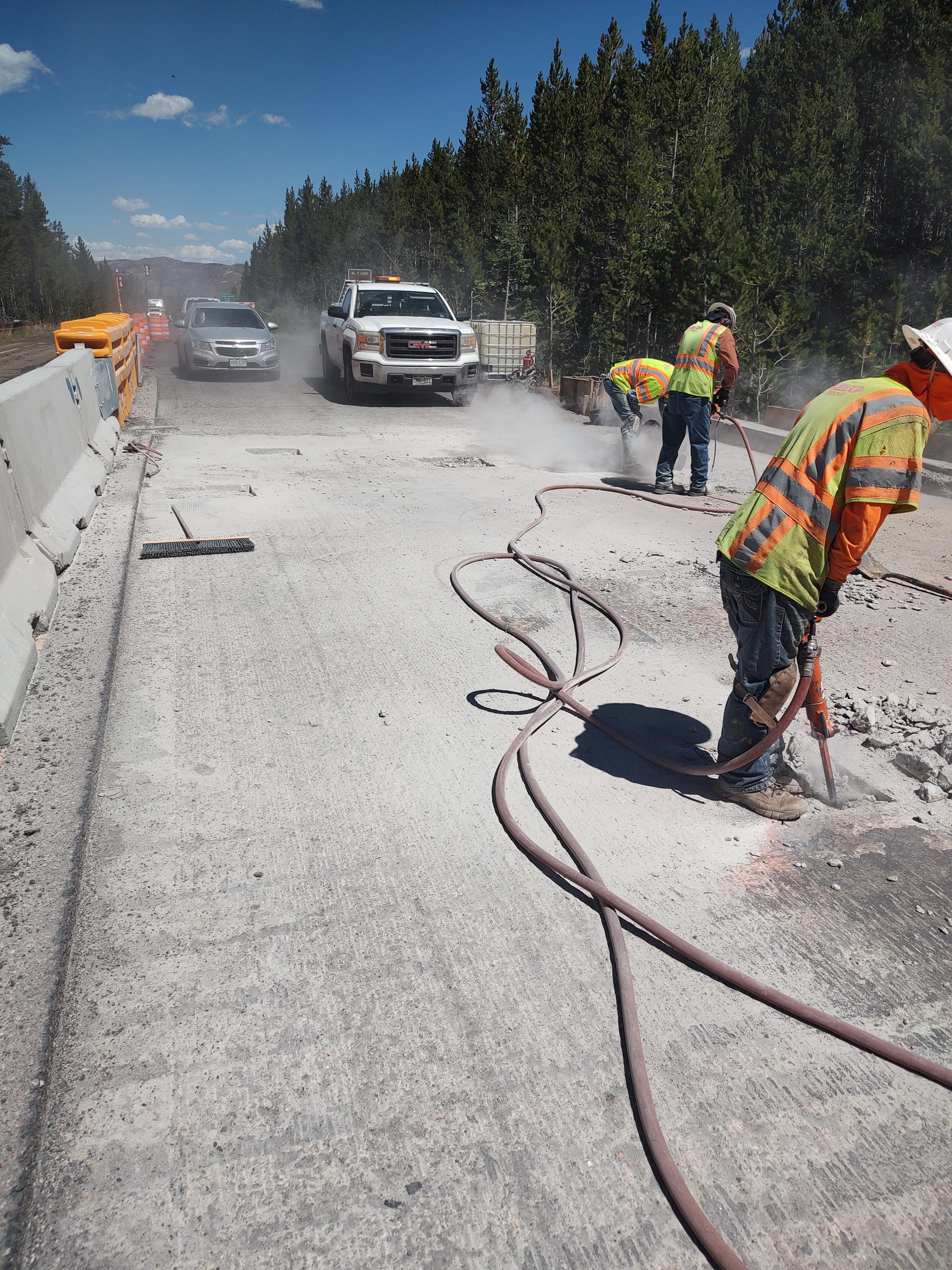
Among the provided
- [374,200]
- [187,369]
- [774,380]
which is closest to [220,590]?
[187,369]

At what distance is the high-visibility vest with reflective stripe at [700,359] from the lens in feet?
23.4

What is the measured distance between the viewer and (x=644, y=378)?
8.39 meters

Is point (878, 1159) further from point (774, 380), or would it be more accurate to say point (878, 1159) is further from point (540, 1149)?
point (774, 380)

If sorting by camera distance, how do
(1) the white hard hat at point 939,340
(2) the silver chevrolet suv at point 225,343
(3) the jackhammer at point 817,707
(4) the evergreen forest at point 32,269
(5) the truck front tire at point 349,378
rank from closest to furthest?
(1) the white hard hat at point 939,340 < (3) the jackhammer at point 817,707 < (5) the truck front tire at point 349,378 < (2) the silver chevrolet suv at point 225,343 < (4) the evergreen forest at point 32,269

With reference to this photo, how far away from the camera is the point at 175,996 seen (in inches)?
85.4

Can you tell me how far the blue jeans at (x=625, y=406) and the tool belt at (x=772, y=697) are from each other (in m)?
6.52

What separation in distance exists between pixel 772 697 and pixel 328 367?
47.4 feet

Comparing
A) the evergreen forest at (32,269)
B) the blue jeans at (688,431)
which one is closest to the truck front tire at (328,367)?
the blue jeans at (688,431)

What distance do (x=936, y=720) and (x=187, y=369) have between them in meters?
18.2

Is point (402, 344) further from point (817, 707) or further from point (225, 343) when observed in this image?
point (817, 707)

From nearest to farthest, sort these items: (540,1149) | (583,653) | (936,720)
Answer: (540,1149) < (936,720) < (583,653)

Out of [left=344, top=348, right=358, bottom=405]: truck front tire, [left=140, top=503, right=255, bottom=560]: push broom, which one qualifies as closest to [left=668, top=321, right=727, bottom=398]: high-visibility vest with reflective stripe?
[left=140, top=503, right=255, bottom=560]: push broom

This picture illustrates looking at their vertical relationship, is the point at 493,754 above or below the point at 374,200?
below

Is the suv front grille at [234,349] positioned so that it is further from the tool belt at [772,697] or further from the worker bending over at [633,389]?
the tool belt at [772,697]
